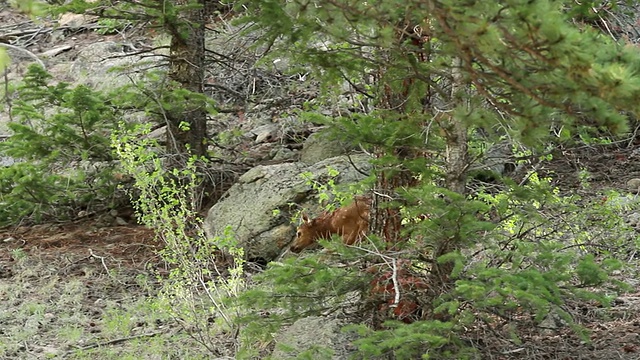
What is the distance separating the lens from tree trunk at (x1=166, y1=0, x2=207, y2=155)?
30.1 ft

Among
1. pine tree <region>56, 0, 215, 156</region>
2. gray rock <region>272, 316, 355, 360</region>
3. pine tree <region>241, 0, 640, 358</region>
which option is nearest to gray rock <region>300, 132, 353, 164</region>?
pine tree <region>56, 0, 215, 156</region>

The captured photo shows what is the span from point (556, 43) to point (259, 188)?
565 centimetres

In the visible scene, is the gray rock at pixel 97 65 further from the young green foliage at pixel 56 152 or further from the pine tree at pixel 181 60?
the pine tree at pixel 181 60

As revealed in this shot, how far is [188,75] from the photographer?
31.1 ft

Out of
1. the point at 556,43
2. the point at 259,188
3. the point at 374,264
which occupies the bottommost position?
the point at 259,188

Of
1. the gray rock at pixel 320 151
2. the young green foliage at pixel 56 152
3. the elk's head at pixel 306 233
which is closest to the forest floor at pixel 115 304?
the young green foliage at pixel 56 152

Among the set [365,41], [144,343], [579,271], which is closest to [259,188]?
[144,343]

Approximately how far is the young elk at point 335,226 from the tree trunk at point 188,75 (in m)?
1.85

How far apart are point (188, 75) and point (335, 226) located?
8.93ft

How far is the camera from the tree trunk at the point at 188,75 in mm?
9188

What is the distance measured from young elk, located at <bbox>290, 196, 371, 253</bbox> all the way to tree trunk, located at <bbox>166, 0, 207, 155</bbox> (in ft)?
6.06

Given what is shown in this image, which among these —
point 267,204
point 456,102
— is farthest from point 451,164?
point 267,204

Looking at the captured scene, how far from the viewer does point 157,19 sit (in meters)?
8.91

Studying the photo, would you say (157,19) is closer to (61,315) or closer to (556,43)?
(61,315)
